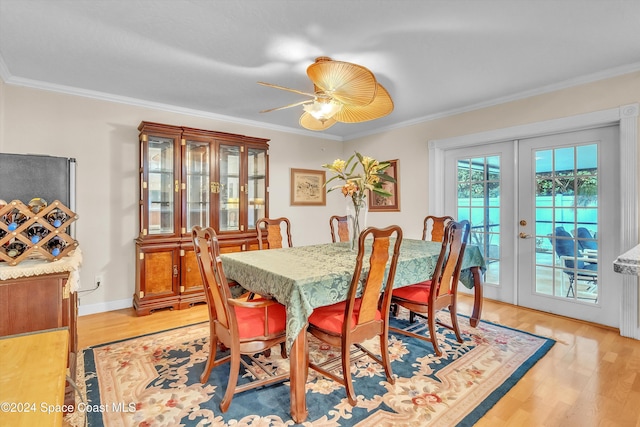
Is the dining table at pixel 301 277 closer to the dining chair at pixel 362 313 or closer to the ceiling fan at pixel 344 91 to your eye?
the dining chair at pixel 362 313

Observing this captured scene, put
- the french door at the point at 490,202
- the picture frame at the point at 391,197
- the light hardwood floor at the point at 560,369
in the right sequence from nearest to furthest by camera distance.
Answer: the light hardwood floor at the point at 560,369, the french door at the point at 490,202, the picture frame at the point at 391,197

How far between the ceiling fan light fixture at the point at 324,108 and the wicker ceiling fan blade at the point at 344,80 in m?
0.06

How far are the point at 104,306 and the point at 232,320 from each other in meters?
2.59

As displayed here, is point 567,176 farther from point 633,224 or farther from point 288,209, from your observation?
point 288,209

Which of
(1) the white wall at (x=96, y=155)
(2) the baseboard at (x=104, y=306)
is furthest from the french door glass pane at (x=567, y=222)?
(2) the baseboard at (x=104, y=306)

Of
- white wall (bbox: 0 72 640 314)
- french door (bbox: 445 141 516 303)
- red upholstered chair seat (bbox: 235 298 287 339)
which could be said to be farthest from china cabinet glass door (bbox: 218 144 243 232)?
french door (bbox: 445 141 516 303)

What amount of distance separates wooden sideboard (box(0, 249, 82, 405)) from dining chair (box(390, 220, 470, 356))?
7.37 ft

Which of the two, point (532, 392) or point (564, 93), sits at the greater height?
point (564, 93)

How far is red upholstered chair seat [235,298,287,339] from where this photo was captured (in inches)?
73.1

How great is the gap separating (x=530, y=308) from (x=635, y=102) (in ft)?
7.27

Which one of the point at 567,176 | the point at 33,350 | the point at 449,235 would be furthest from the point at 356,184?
the point at 567,176

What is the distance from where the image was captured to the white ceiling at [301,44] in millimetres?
1985

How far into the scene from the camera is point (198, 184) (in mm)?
3818

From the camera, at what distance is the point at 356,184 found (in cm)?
257
